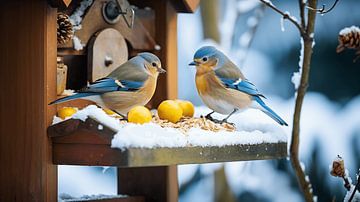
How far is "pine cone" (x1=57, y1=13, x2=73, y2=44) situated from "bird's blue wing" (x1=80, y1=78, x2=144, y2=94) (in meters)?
0.20

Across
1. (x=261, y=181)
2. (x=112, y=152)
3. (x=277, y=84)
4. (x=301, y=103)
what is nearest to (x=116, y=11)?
(x=112, y=152)

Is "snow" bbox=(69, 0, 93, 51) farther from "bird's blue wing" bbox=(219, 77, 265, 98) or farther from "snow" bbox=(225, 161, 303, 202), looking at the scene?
"snow" bbox=(225, 161, 303, 202)

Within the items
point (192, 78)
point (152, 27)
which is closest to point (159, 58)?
point (152, 27)

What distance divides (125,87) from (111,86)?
49mm

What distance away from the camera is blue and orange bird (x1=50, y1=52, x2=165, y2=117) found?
3.44 m

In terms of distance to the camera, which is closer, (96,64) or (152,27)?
(96,64)

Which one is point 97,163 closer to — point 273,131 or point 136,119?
point 136,119

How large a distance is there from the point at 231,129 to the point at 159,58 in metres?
0.51

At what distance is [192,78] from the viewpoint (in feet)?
19.3

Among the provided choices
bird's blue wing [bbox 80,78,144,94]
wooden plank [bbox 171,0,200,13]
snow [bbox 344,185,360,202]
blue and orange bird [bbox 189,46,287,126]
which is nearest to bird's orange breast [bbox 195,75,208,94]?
blue and orange bird [bbox 189,46,287,126]

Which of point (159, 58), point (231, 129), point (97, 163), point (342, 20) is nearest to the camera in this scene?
point (97, 163)

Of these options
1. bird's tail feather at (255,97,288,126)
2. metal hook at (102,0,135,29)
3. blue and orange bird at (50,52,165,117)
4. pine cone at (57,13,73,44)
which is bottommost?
bird's tail feather at (255,97,288,126)

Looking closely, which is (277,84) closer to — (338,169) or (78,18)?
(78,18)

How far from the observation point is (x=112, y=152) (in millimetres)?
3197
